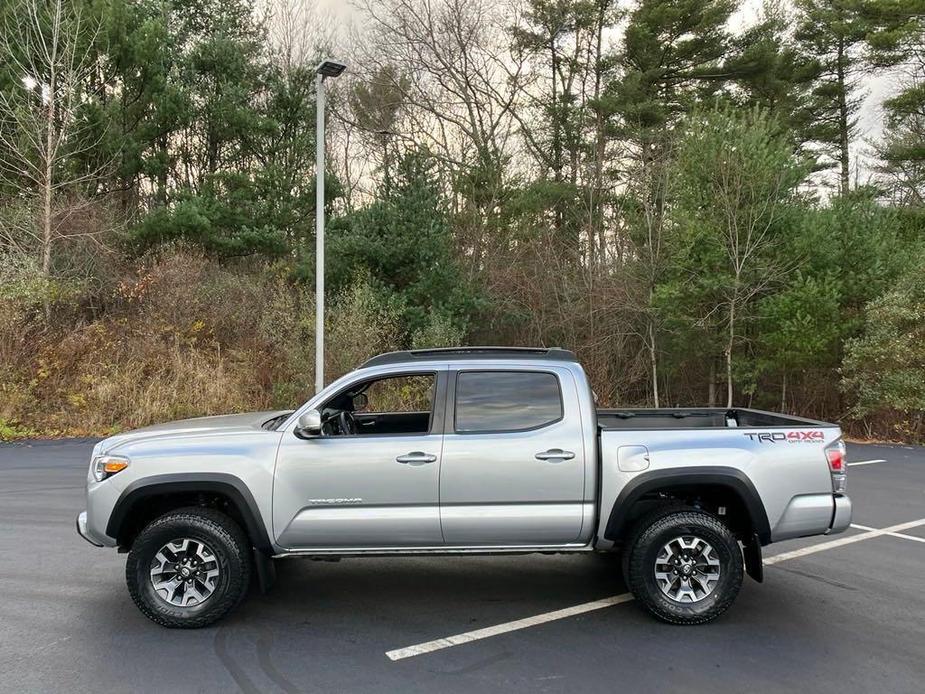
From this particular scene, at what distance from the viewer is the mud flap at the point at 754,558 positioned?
4578 millimetres

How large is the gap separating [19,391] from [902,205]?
26.6m

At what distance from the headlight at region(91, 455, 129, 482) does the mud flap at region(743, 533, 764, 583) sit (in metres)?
4.38

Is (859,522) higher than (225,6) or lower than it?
lower

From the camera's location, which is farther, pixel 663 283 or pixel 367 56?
pixel 367 56

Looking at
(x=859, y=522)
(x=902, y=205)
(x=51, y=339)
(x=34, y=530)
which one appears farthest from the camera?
(x=902, y=205)

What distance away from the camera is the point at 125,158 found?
1894 cm

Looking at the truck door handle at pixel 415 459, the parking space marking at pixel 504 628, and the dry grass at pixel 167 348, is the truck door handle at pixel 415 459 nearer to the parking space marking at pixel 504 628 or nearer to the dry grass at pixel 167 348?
the parking space marking at pixel 504 628

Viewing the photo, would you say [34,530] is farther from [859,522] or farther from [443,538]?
[859,522]

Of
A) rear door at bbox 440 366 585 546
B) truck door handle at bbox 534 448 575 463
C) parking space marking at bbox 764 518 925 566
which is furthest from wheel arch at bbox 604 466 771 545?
parking space marking at bbox 764 518 925 566

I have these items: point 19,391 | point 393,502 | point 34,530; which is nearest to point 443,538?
point 393,502

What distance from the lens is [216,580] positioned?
4.46m

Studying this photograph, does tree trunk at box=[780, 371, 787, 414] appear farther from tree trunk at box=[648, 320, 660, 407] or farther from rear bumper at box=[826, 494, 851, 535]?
rear bumper at box=[826, 494, 851, 535]

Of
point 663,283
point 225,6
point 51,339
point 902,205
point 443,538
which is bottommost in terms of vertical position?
point 443,538

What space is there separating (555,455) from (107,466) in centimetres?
306
